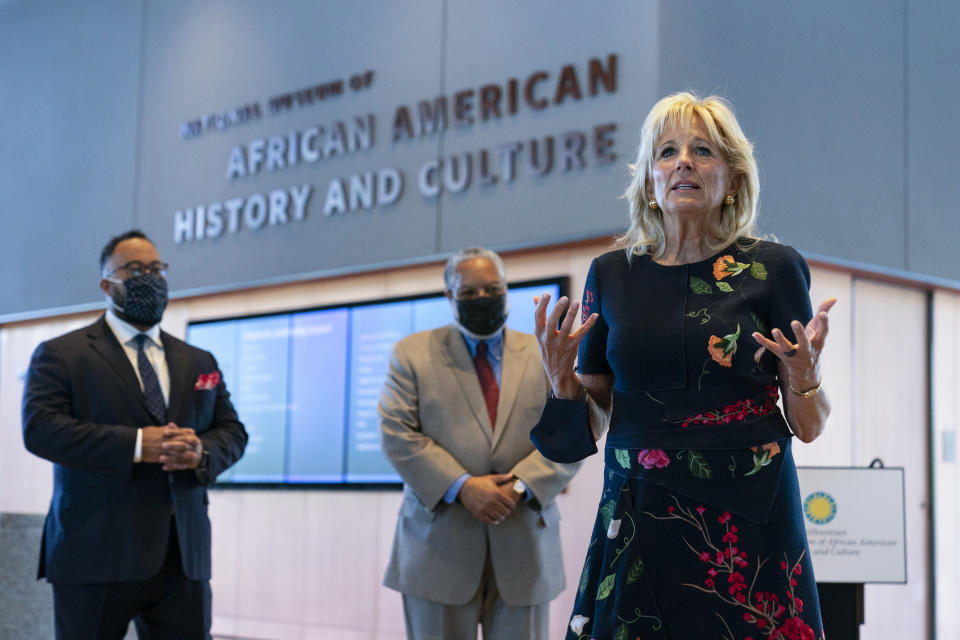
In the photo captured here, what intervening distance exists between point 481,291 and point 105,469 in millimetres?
1349

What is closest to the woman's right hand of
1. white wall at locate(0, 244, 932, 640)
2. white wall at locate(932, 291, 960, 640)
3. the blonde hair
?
the blonde hair

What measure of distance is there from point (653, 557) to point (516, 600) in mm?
1922

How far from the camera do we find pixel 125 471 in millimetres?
3361

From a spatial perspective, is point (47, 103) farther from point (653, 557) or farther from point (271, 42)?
point (653, 557)

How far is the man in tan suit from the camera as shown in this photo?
350cm

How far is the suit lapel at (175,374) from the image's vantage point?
3635 mm

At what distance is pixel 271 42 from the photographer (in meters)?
7.20

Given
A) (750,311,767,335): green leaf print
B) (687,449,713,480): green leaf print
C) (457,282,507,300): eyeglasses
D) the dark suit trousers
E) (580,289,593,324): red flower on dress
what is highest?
(457,282,507,300): eyeglasses

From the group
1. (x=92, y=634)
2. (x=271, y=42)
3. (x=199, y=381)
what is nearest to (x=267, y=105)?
(x=271, y=42)

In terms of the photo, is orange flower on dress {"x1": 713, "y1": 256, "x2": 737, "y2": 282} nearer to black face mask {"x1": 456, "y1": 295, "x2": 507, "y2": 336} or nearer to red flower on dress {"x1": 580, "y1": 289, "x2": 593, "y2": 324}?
red flower on dress {"x1": 580, "y1": 289, "x2": 593, "y2": 324}

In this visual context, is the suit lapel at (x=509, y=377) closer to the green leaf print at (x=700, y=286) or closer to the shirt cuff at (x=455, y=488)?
the shirt cuff at (x=455, y=488)

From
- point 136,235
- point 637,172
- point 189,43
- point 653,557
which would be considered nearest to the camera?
point 653,557

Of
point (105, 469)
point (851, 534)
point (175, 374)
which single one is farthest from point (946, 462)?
point (105, 469)

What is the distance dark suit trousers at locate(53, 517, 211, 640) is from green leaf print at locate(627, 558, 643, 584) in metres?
2.17
